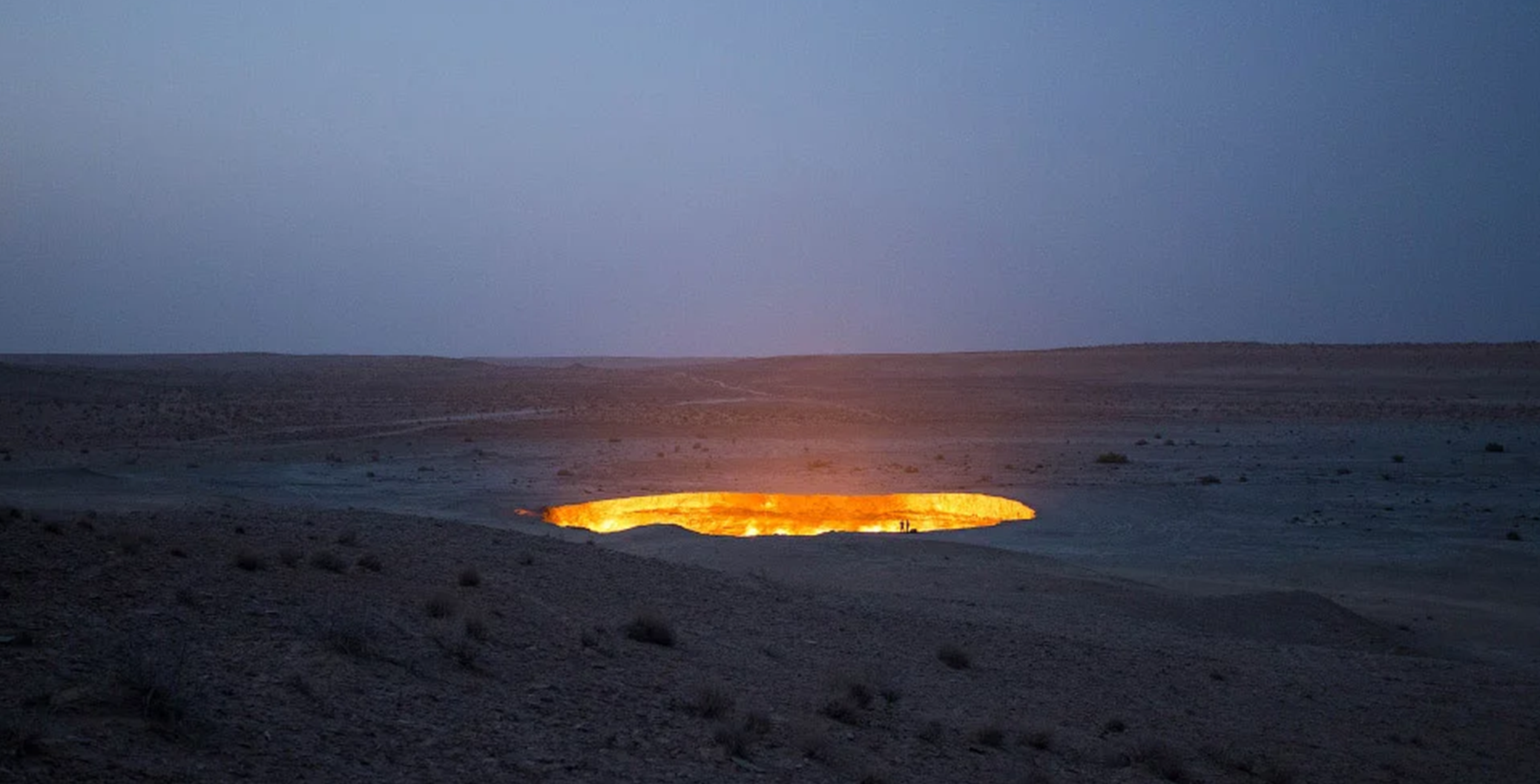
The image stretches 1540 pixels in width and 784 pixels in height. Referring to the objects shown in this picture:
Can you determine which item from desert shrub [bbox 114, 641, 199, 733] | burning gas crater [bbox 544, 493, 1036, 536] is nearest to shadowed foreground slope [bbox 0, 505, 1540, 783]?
desert shrub [bbox 114, 641, 199, 733]

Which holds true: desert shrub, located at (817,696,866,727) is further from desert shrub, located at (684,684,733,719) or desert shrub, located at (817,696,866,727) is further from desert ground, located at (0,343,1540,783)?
desert shrub, located at (684,684,733,719)

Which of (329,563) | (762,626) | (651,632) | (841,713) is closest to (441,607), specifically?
(329,563)

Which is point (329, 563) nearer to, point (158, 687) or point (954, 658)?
point (158, 687)

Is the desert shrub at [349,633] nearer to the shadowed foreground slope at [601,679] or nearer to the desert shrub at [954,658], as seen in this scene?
the shadowed foreground slope at [601,679]

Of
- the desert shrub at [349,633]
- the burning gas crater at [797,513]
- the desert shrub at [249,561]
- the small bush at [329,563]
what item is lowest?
the burning gas crater at [797,513]

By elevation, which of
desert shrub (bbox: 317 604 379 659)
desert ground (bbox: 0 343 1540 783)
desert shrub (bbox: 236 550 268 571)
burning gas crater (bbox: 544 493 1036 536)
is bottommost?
burning gas crater (bbox: 544 493 1036 536)

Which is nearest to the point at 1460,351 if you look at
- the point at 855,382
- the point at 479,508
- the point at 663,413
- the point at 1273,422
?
the point at 855,382

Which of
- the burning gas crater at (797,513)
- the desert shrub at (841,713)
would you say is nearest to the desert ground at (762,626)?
the desert shrub at (841,713)
